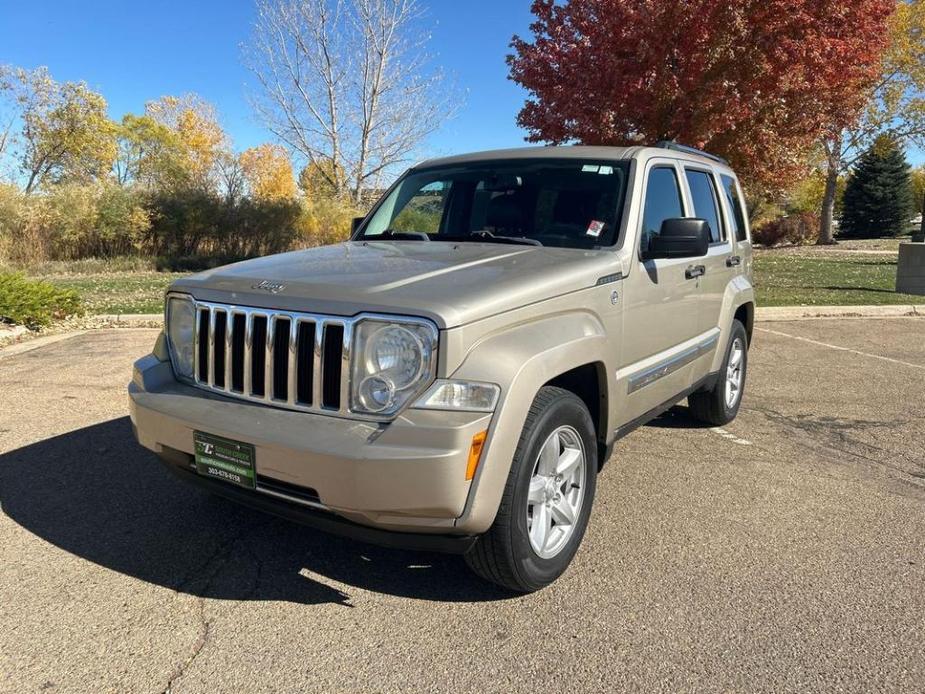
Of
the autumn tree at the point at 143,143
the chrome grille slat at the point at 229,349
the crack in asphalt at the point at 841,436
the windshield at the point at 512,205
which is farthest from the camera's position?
the autumn tree at the point at 143,143

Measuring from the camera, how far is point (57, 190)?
776 inches

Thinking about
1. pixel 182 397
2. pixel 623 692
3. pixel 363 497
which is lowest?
pixel 623 692

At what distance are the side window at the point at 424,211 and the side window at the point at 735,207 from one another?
91.8 inches

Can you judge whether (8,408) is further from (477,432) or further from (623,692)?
(623,692)

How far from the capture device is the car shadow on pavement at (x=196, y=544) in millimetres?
3094

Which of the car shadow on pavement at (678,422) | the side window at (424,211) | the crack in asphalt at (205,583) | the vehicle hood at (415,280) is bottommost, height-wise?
the crack in asphalt at (205,583)

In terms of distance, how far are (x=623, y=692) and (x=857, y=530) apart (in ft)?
6.52

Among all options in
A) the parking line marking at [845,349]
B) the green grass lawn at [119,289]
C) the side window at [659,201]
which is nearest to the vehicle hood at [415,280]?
the side window at [659,201]

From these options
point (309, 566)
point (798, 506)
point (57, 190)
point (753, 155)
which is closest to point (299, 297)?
point (309, 566)

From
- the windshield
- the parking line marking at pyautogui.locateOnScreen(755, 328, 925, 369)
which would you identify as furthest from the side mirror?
the parking line marking at pyautogui.locateOnScreen(755, 328, 925, 369)

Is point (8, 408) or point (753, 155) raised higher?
point (753, 155)

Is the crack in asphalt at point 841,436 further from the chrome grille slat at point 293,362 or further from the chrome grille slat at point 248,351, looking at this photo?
the chrome grille slat at point 248,351

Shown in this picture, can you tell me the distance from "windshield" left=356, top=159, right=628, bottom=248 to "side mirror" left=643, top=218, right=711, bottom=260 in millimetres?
245

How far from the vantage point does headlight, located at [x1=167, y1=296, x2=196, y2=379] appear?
3.29 m
